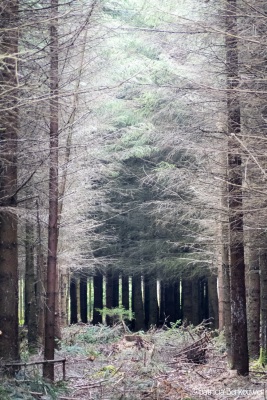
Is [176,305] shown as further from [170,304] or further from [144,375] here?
[144,375]

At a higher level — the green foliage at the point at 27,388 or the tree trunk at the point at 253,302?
the tree trunk at the point at 253,302

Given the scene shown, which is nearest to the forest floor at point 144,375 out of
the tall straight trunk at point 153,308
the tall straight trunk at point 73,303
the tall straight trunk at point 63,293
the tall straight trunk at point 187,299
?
the tall straight trunk at point 63,293

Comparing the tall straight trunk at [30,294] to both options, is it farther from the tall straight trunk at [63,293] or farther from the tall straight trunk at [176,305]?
the tall straight trunk at [176,305]

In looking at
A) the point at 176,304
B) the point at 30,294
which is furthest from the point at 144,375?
the point at 176,304

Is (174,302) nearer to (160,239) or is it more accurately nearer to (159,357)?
(160,239)

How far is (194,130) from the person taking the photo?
1092cm

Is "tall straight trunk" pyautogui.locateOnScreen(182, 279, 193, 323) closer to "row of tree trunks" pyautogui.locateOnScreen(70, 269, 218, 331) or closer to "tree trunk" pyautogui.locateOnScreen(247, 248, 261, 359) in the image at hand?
"row of tree trunks" pyautogui.locateOnScreen(70, 269, 218, 331)

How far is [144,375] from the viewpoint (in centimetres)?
1140

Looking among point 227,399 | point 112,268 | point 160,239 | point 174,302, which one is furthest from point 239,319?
point 174,302

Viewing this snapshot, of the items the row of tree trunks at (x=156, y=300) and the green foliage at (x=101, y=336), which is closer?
the green foliage at (x=101, y=336)

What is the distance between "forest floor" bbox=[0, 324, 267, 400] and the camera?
8.97 meters

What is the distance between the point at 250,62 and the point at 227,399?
5.56 metres

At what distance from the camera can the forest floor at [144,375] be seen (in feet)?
29.4

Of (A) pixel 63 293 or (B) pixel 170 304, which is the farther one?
(B) pixel 170 304
